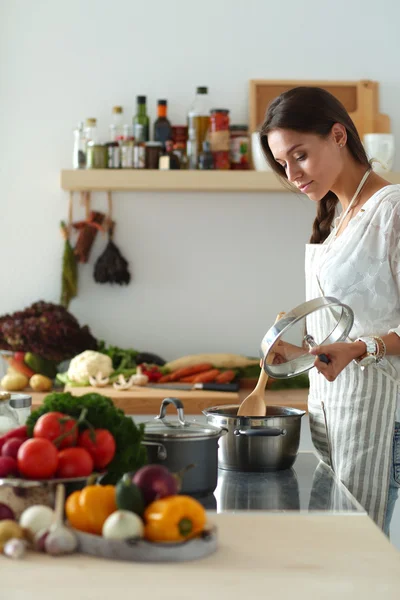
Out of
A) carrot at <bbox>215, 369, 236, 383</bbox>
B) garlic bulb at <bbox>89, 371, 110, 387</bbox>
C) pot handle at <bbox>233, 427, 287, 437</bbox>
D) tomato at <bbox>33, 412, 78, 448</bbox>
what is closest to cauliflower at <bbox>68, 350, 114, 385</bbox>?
garlic bulb at <bbox>89, 371, 110, 387</bbox>

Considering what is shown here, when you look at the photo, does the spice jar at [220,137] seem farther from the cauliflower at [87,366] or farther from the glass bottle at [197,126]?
the cauliflower at [87,366]

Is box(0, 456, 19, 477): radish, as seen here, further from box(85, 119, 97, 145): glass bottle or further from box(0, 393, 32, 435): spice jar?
box(85, 119, 97, 145): glass bottle

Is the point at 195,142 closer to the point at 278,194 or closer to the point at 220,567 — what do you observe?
the point at 278,194

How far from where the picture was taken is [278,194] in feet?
11.7

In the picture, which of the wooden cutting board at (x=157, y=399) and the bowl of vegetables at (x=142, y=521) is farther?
the wooden cutting board at (x=157, y=399)

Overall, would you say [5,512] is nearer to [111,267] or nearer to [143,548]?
[143,548]

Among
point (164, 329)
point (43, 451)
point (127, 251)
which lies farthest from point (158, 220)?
point (43, 451)

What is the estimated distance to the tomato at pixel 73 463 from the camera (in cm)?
115

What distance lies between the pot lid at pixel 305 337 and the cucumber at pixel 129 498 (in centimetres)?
49

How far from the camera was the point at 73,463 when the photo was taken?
1149 millimetres

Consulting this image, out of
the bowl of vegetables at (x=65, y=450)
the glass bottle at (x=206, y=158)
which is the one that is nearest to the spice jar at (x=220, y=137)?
the glass bottle at (x=206, y=158)

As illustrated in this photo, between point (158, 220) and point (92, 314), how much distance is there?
0.47 m

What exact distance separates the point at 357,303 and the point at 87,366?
1.55m

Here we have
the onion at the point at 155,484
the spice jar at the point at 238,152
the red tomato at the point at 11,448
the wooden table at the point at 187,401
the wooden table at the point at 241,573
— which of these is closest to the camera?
the wooden table at the point at 241,573
